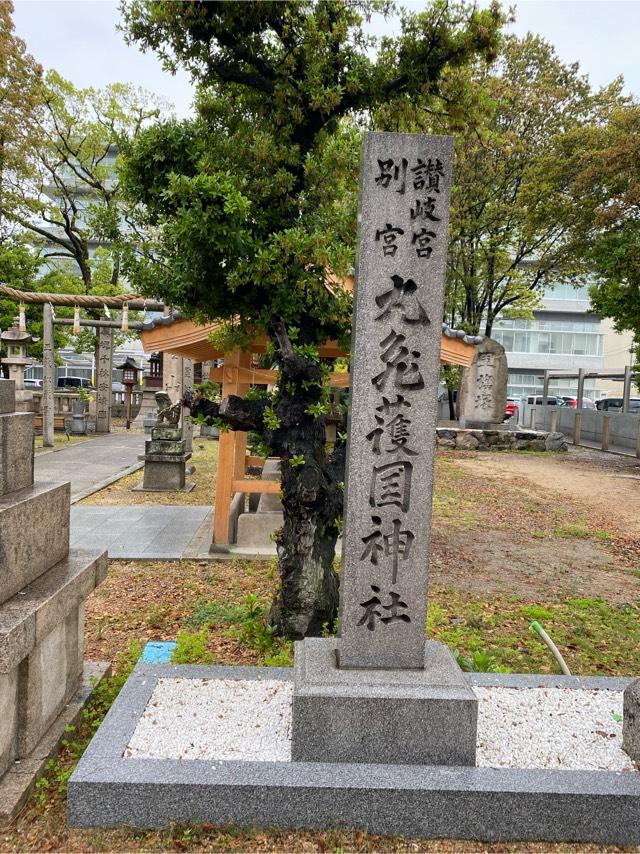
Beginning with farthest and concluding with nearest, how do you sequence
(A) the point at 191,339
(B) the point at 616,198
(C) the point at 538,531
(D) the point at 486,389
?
(D) the point at 486,389 → (B) the point at 616,198 → (C) the point at 538,531 → (A) the point at 191,339

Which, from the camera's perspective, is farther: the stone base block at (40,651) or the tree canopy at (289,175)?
the tree canopy at (289,175)

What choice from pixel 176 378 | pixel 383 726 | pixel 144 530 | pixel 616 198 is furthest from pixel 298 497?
pixel 616 198

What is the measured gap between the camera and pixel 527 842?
10.0ft

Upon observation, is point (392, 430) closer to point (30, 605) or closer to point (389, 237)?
point (389, 237)

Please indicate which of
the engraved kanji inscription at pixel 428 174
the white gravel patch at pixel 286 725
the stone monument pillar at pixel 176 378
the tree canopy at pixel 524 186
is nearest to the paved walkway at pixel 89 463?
the stone monument pillar at pixel 176 378

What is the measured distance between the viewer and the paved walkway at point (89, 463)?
1354 cm

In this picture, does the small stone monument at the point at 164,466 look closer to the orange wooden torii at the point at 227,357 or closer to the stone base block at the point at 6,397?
the orange wooden torii at the point at 227,357

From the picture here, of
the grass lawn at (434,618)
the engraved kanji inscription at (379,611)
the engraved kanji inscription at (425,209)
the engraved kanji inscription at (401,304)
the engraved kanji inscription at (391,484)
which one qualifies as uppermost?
the engraved kanji inscription at (425,209)

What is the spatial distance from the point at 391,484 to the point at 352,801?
1706 mm

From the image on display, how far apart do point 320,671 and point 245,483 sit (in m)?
4.82

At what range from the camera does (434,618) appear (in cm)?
615

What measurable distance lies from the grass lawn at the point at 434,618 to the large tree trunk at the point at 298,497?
352 millimetres

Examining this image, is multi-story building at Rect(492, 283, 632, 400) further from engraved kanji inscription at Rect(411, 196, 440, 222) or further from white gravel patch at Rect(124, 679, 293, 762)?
white gravel patch at Rect(124, 679, 293, 762)

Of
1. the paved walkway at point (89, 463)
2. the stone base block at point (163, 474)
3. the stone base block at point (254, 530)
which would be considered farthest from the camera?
the paved walkway at point (89, 463)
